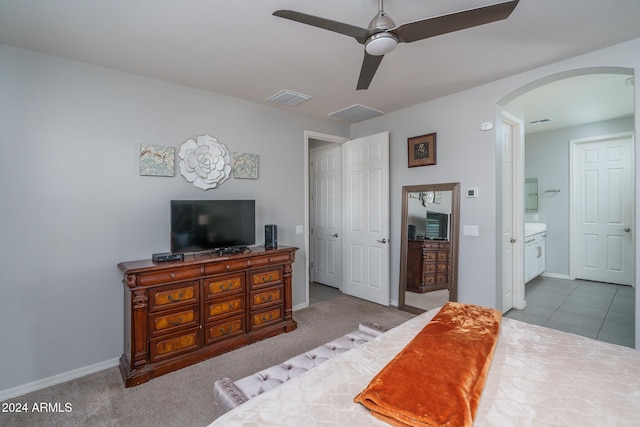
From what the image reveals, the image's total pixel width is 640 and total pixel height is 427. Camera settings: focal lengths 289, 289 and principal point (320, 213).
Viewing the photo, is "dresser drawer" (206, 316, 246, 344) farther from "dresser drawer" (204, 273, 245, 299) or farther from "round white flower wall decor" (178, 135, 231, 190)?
"round white flower wall decor" (178, 135, 231, 190)

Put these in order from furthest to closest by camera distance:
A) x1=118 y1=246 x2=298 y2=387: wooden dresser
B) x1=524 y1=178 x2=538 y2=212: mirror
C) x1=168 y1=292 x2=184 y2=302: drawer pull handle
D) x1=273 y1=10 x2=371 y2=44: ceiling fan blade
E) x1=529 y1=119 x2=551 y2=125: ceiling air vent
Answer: x1=524 y1=178 x2=538 y2=212: mirror, x1=529 y1=119 x2=551 y2=125: ceiling air vent, x1=168 y1=292 x2=184 y2=302: drawer pull handle, x1=118 y1=246 x2=298 y2=387: wooden dresser, x1=273 y1=10 x2=371 y2=44: ceiling fan blade

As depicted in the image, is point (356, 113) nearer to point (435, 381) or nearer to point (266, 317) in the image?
point (266, 317)

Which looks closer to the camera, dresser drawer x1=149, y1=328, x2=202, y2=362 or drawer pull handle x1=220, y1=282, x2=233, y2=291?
dresser drawer x1=149, y1=328, x2=202, y2=362

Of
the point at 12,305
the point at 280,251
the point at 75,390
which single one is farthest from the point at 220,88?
the point at 75,390

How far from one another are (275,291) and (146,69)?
8.44 ft

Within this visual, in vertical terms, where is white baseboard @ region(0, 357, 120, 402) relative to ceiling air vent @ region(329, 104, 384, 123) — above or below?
below

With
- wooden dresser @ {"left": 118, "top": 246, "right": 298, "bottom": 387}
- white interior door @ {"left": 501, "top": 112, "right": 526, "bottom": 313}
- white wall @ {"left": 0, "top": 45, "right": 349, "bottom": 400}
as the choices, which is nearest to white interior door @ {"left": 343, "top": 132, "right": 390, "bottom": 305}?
Answer: wooden dresser @ {"left": 118, "top": 246, "right": 298, "bottom": 387}

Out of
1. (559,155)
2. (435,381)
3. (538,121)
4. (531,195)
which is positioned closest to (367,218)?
(435,381)

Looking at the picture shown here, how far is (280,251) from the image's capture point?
328 cm

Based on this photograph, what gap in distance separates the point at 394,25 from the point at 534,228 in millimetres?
5287

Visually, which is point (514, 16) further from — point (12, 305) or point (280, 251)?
point (12, 305)

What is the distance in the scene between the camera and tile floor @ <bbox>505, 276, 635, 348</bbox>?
126 inches

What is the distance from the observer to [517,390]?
3.96 feet

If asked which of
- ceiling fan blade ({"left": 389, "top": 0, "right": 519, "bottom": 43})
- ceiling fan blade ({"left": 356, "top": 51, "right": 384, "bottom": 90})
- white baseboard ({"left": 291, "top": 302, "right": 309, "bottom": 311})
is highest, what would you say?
ceiling fan blade ({"left": 389, "top": 0, "right": 519, "bottom": 43})
